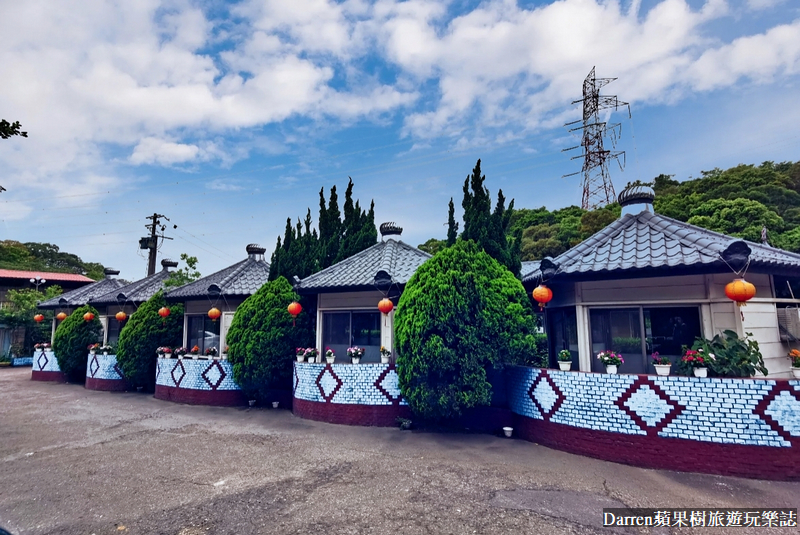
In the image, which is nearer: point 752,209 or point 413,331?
point 413,331

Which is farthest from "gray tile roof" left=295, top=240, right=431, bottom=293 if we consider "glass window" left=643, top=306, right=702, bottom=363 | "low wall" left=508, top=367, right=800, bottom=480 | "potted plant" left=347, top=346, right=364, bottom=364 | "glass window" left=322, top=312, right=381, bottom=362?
"glass window" left=643, top=306, right=702, bottom=363

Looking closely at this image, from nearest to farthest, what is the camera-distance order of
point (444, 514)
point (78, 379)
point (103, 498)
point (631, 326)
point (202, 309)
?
1. point (444, 514)
2. point (103, 498)
3. point (631, 326)
4. point (202, 309)
5. point (78, 379)

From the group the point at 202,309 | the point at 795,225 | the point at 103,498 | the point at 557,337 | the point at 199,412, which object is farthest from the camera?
the point at 795,225

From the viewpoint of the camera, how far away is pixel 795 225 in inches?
877

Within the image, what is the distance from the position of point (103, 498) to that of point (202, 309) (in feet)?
29.3

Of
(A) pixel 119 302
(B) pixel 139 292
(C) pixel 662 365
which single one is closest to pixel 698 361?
(C) pixel 662 365

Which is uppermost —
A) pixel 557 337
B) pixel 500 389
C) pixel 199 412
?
pixel 557 337

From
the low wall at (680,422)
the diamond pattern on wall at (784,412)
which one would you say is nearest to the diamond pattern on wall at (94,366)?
the low wall at (680,422)

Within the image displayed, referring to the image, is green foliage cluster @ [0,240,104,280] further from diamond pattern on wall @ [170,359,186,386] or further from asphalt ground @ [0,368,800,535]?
asphalt ground @ [0,368,800,535]

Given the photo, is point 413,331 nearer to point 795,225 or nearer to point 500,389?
point 500,389

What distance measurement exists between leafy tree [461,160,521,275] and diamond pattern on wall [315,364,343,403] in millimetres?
4377

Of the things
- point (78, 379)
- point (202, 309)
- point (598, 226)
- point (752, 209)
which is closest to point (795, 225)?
point (752, 209)

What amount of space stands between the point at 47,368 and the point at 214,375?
11908mm

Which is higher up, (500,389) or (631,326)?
(631,326)
